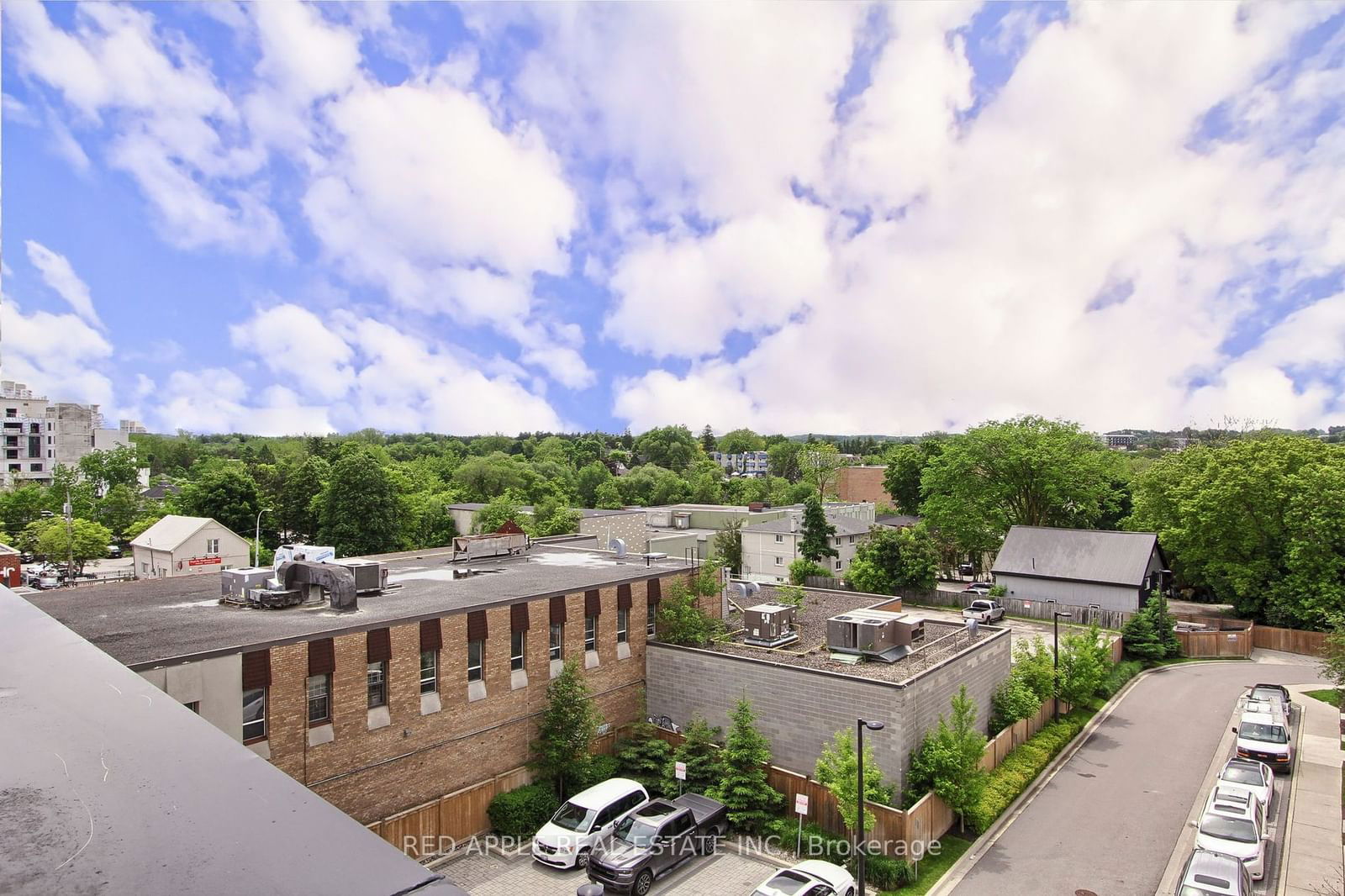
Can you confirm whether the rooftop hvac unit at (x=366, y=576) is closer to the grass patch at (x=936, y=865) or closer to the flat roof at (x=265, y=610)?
the flat roof at (x=265, y=610)

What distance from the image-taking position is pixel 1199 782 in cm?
2391

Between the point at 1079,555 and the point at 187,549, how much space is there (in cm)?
5861

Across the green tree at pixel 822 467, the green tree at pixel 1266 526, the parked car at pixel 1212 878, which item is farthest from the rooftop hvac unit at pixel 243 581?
the green tree at pixel 822 467

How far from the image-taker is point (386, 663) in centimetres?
1900

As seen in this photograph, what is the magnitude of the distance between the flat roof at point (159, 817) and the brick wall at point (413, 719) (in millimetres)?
16272

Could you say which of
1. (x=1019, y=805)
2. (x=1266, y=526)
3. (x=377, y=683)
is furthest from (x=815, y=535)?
(x=377, y=683)

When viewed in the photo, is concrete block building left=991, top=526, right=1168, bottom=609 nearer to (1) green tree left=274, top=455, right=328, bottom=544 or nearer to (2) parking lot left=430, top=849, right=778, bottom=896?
(2) parking lot left=430, top=849, right=778, bottom=896

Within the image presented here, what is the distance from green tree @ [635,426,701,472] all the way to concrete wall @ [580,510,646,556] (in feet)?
207

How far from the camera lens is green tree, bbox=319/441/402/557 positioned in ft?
198

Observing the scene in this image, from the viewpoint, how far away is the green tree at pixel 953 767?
65.6ft

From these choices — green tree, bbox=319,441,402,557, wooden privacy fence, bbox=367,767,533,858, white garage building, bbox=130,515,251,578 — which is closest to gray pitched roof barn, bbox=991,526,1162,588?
wooden privacy fence, bbox=367,767,533,858

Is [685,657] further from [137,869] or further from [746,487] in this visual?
[746,487]

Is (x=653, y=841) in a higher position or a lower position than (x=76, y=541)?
lower

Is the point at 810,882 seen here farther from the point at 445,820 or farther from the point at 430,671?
the point at 430,671
